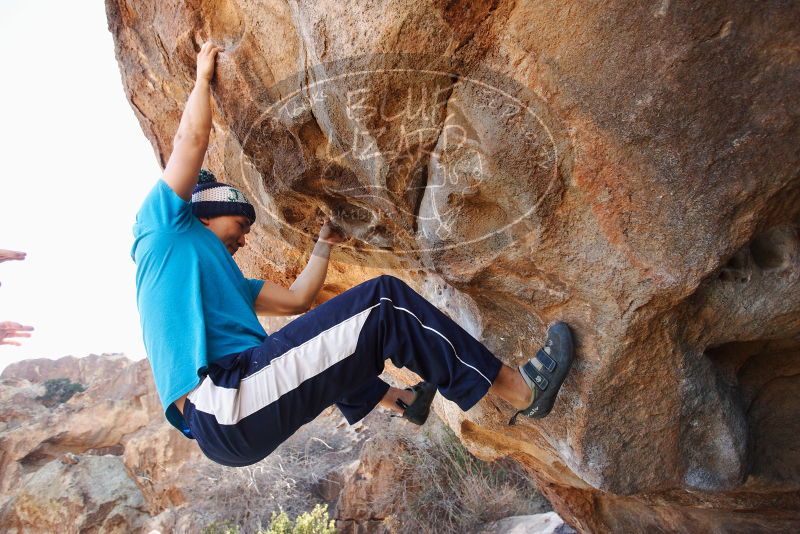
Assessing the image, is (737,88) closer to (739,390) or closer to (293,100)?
(739,390)

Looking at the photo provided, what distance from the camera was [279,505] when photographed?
6098mm

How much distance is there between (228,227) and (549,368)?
1419mm

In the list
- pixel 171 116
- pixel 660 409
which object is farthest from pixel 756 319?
pixel 171 116

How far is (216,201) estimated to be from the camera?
7.70ft

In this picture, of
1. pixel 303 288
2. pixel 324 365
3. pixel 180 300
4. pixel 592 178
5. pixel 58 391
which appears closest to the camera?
pixel 592 178

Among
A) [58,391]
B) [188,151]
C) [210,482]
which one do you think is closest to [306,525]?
[210,482]

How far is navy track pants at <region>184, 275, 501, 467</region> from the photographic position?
5.95ft

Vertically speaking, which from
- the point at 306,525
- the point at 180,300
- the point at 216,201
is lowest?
the point at 306,525

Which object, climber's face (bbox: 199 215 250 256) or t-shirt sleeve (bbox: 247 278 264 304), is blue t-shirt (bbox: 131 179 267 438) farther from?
t-shirt sleeve (bbox: 247 278 264 304)

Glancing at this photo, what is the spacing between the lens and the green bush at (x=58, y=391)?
10.4 metres

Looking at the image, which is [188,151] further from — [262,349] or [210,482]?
[210,482]

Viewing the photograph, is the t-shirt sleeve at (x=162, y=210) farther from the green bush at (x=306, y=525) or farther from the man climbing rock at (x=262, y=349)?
the green bush at (x=306, y=525)

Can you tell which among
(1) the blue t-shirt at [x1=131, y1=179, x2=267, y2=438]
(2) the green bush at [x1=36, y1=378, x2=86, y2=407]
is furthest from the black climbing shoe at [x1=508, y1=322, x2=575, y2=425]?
(2) the green bush at [x1=36, y1=378, x2=86, y2=407]

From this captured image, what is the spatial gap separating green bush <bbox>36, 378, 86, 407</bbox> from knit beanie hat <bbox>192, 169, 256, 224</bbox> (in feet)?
32.8
